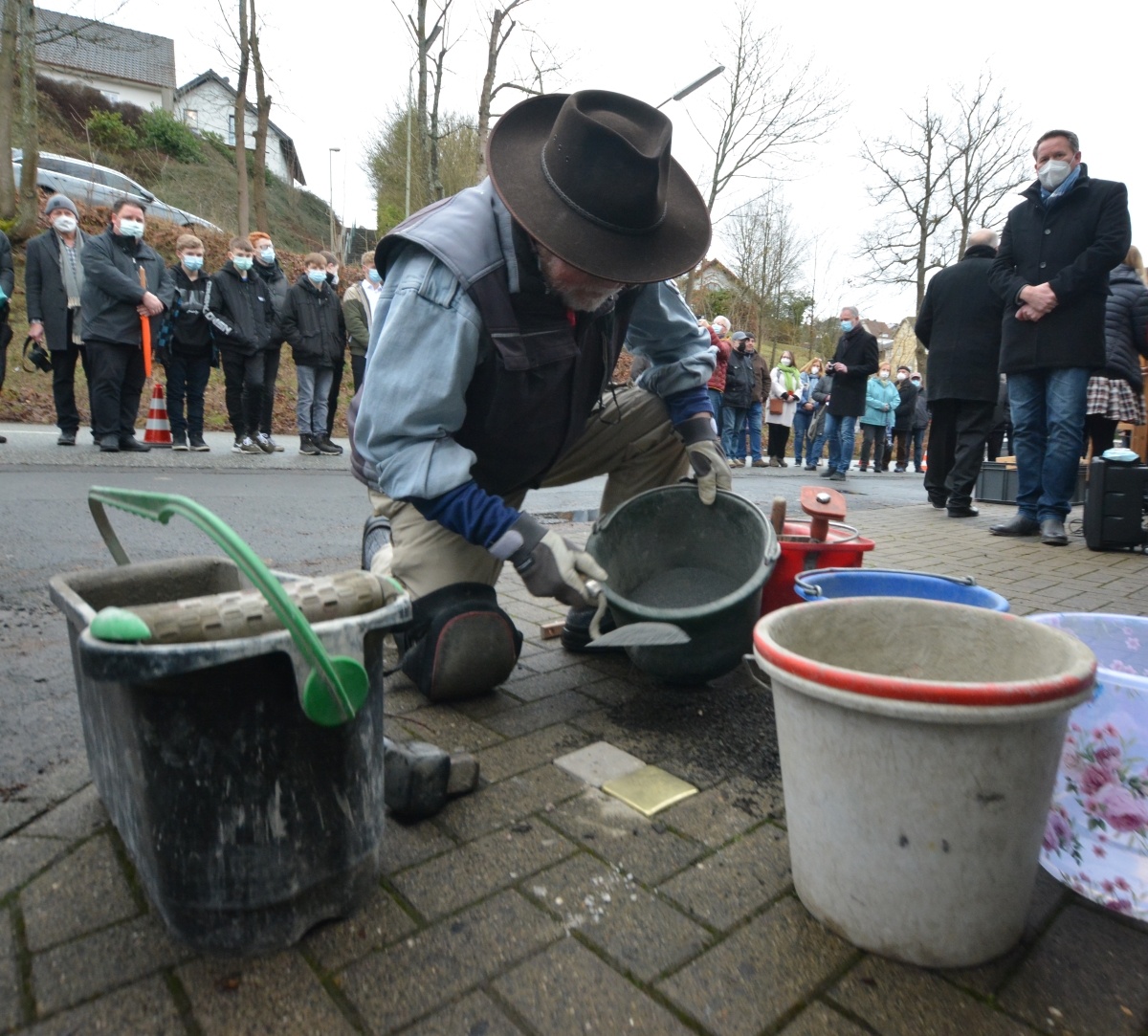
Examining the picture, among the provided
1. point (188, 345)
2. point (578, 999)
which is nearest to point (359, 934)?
point (578, 999)

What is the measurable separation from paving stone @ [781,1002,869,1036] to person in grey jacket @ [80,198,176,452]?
7643 mm

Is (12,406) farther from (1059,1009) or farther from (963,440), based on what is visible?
(1059,1009)

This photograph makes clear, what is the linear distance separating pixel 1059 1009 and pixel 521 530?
1.43m

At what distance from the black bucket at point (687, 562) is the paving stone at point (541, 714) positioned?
0.70 feet

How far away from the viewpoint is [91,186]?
20734 millimetres

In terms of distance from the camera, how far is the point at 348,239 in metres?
39.0

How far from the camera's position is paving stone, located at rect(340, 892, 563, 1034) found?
1244mm

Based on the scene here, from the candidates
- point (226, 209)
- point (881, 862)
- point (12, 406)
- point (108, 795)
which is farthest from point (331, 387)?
point (226, 209)

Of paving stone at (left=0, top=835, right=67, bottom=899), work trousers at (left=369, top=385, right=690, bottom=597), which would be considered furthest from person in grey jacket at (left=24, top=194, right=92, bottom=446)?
paving stone at (left=0, top=835, right=67, bottom=899)

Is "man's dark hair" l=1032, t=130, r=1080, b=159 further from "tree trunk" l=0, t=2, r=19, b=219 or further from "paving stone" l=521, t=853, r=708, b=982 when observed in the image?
"tree trunk" l=0, t=2, r=19, b=219

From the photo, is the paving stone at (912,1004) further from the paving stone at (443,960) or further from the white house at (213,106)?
the white house at (213,106)

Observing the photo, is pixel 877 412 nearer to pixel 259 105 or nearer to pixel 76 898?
pixel 76 898

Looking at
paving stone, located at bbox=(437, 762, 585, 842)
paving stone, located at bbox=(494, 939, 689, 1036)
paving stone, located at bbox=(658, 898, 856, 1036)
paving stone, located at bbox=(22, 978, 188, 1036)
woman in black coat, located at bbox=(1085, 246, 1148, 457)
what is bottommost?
paving stone, located at bbox=(22, 978, 188, 1036)

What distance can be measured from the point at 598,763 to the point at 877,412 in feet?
41.9
